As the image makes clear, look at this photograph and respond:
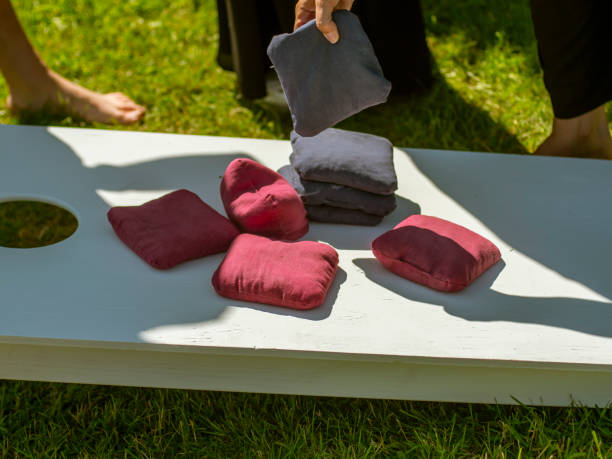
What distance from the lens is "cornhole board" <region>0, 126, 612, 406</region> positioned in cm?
127

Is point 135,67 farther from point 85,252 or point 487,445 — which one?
point 487,445

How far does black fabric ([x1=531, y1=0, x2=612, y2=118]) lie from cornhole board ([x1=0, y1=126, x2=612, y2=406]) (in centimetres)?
39

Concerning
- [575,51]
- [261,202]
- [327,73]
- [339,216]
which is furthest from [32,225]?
[575,51]

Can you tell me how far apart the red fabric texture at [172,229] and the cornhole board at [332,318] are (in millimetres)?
31

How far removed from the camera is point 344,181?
161 cm

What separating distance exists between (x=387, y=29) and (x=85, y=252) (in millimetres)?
1420

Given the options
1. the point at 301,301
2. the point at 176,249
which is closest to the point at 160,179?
the point at 176,249

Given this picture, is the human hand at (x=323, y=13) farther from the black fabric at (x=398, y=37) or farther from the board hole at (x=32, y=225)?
the board hole at (x=32, y=225)

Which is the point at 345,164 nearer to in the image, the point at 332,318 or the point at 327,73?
the point at 327,73

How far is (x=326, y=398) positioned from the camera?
1586mm

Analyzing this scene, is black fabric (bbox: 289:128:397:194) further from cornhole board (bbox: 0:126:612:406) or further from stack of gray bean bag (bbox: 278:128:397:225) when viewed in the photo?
cornhole board (bbox: 0:126:612:406)

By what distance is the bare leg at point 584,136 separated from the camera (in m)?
2.11

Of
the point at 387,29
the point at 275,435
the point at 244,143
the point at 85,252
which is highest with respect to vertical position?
the point at 387,29

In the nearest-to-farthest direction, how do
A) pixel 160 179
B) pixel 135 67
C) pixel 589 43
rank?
pixel 160 179 → pixel 589 43 → pixel 135 67
